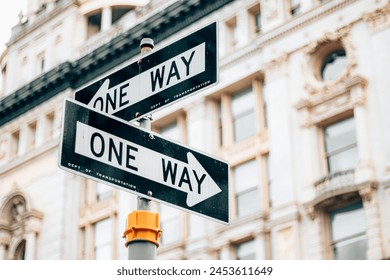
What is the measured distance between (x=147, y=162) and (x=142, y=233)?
535mm

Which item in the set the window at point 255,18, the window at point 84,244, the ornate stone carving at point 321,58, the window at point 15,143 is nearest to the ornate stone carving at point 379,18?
the ornate stone carving at point 321,58

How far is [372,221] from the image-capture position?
2323 centimetres

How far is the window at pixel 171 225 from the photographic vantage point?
2912cm

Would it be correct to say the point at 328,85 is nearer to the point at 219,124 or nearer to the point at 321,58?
the point at 321,58

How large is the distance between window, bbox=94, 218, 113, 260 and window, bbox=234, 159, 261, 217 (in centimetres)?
625

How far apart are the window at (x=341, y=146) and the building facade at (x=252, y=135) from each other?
0.04 meters

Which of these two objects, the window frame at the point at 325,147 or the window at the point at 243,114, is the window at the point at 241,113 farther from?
the window frame at the point at 325,147

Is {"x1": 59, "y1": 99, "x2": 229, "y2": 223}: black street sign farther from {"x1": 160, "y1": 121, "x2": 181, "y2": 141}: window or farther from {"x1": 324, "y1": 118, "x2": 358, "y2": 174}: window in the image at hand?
{"x1": 160, "y1": 121, "x2": 181, "y2": 141}: window

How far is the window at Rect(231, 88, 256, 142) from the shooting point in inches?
1140

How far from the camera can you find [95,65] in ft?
115

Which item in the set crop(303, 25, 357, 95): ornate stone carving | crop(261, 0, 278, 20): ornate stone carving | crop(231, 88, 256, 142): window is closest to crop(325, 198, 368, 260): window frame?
crop(303, 25, 357, 95): ornate stone carving

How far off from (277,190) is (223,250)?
2826 mm

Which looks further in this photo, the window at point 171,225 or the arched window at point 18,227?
the arched window at point 18,227

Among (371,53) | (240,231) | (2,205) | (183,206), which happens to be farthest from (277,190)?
(183,206)
